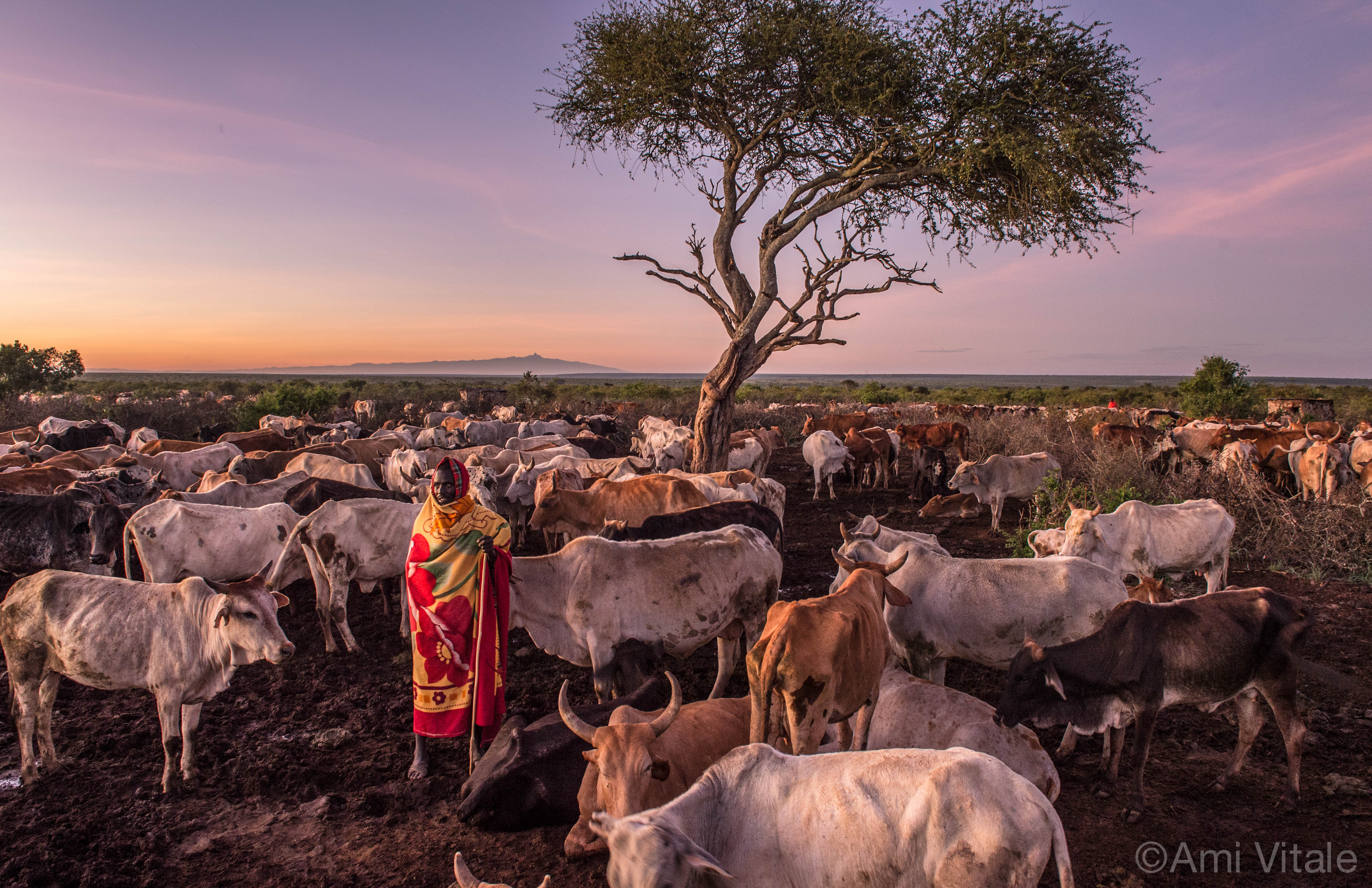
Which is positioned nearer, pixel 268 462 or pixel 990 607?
pixel 990 607

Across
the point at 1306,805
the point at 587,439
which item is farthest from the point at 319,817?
the point at 587,439

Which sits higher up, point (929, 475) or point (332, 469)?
point (332, 469)

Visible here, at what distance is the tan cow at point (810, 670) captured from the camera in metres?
4.01

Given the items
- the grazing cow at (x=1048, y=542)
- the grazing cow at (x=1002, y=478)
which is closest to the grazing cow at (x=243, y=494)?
the grazing cow at (x=1048, y=542)

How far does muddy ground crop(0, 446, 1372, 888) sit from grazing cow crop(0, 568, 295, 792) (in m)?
0.41

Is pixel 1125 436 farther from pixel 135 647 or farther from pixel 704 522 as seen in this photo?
pixel 135 647

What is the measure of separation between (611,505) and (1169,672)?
6.54 meters

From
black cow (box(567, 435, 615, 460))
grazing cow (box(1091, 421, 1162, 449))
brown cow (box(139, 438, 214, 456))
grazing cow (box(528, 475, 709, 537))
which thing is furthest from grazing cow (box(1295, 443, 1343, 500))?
brown cow (box(139, 438, 214, 456))

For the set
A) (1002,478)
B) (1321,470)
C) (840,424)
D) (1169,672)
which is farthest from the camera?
(840,424)

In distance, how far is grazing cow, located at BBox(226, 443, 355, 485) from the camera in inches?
496

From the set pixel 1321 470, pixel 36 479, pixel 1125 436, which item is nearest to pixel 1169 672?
pixel 1321 470

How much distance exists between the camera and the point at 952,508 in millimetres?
14320

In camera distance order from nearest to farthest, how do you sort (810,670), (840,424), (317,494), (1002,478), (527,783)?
(810,670) < (527,783) < (317,494) < (1002,478) < (840,424)

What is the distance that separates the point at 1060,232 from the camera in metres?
11.7
